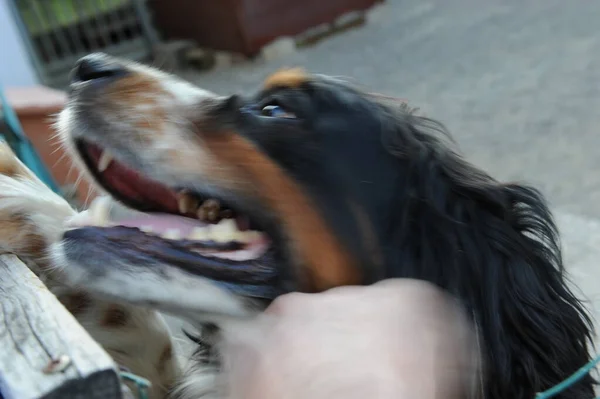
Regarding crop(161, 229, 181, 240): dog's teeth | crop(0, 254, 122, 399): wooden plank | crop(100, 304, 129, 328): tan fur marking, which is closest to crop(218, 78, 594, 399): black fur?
crop(161, 229, 181, 240): dog's teeth

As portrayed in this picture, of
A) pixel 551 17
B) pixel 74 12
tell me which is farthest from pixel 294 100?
pixel 74 12

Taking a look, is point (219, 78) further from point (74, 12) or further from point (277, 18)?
point (74, 12)

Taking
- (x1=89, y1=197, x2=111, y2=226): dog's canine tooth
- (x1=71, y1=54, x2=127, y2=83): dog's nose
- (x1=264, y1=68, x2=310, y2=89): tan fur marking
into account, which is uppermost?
(x1=71, y1=54, x2=127, y2=83): dog's nose

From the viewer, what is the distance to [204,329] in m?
1.44

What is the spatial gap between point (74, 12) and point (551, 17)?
13.0 ft

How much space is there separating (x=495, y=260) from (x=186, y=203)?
64 cm

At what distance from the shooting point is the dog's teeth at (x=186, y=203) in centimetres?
145

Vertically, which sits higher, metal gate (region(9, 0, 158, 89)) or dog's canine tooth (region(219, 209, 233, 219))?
metal gate (region(9, 0, 158, 89))

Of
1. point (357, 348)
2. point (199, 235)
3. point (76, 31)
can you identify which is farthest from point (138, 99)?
point (76, 31)

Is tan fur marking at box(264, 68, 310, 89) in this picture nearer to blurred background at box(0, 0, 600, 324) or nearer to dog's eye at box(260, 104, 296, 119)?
dog's eye at box(260, 104, 296, 119)

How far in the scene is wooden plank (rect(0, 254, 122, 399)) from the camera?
71cm

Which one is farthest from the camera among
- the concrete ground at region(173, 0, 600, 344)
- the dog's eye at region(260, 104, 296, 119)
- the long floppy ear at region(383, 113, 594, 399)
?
the concrete ground at region(173, 0, 600, 344)

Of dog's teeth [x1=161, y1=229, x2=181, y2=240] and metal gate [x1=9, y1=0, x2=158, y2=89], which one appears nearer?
dog's teeth [x1=161, y1=229, x2=181, y2=240]

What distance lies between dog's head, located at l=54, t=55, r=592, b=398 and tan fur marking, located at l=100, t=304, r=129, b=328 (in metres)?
0.15
